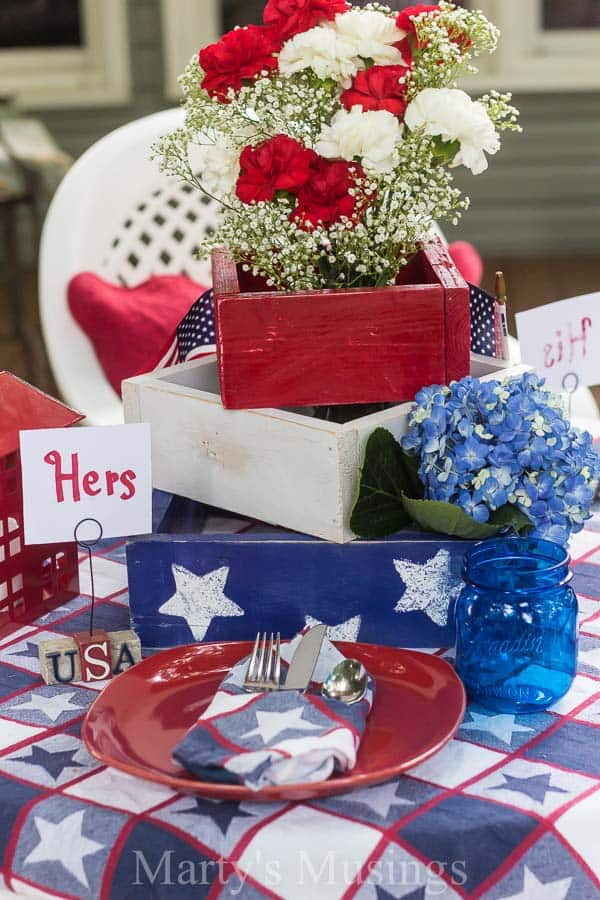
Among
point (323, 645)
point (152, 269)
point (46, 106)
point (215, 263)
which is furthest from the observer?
point (46, 106)

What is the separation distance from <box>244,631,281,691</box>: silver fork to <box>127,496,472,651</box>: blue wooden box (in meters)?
0.09

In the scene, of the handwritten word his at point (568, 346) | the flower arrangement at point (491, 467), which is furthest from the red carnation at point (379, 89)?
the handwritten word his at point (568, 346)

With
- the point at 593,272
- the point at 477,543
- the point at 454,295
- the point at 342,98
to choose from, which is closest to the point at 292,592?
the point at 477,543

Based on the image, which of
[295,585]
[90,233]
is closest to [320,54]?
[295,585]

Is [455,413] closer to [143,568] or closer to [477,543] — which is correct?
[477,543]

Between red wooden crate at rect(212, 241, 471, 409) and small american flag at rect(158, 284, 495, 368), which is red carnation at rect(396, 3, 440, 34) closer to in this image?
red wooden crate at rect(212, 241, 471, 409)

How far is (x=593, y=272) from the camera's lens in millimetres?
5426

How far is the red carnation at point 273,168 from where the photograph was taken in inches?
41.8

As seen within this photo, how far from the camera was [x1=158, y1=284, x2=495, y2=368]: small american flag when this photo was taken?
146 cm

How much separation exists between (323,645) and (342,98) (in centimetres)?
49

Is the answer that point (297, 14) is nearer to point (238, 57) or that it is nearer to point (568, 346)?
point (238, 57)

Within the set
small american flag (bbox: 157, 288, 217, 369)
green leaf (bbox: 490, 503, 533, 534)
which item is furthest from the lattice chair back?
green leaf (bbox: 490, 503, 533, 534)

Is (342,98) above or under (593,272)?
above

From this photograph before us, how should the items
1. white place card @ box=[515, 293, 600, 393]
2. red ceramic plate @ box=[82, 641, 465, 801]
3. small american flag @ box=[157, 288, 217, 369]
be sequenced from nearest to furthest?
1. red ceramic plate @ box=[82, 641, 465, 801]
2. white place card @ box=[515, 293, 600, 393]
3. small american flag @ box=[157, 288, 217, 369]
